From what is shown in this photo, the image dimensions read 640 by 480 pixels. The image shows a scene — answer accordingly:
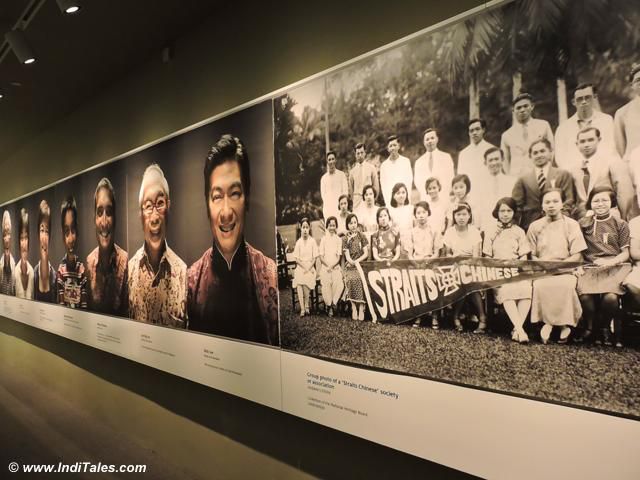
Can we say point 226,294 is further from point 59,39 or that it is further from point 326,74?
point 59,39

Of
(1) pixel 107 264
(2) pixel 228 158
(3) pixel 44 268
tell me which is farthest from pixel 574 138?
(3) pixel 44 268

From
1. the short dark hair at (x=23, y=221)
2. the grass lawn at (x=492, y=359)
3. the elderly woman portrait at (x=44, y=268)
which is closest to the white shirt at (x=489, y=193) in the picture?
the grass lawn at (x=492, y=359)

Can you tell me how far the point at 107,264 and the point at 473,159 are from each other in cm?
418

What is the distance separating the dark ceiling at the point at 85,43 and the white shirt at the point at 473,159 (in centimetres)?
238

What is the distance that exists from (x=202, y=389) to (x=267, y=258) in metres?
1.41

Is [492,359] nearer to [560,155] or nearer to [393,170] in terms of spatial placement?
[560,155]

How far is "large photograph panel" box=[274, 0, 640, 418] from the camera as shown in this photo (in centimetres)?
156

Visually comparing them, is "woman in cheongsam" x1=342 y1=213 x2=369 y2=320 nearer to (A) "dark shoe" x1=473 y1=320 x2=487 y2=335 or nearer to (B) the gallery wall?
(A) "dark shoe" x1=473 y1=320 x2=487 y2=335

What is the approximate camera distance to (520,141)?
176 centimetres

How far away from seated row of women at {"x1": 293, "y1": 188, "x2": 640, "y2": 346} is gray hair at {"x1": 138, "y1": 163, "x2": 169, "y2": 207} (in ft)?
7.54

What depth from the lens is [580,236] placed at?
5.31ft

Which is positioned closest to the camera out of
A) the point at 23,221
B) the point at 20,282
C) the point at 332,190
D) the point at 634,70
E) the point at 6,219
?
the point at 634,70

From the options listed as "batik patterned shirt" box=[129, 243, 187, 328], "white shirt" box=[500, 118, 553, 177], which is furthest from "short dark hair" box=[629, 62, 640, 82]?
"batik patterned shirt" box=[129, 243, 187, 328]

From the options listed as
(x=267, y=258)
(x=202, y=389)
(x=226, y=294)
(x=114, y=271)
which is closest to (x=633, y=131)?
(x=267, y=258)
